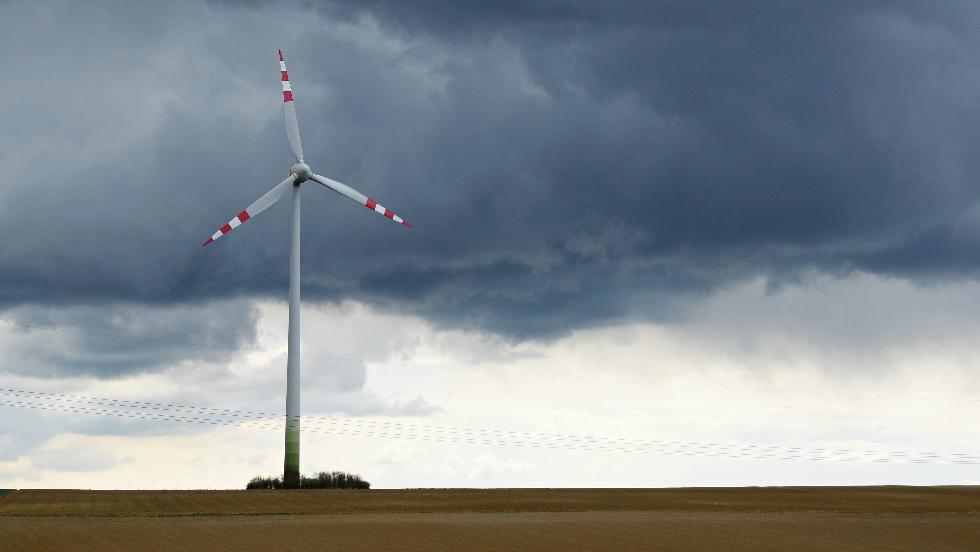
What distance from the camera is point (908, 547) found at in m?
58.9

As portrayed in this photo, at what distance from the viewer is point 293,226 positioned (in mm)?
119062

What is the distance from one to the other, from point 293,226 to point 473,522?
182ft

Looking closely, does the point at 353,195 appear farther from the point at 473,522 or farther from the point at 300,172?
the point at 473,522

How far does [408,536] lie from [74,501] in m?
46.7

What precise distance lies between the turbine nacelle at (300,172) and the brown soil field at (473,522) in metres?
32.2

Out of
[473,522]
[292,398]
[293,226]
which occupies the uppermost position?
[293,226]

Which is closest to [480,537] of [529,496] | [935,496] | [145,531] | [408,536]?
[408,536]

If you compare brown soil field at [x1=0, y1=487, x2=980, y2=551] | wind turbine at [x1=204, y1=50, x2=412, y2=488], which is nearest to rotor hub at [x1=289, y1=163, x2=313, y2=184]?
wind turbine at [x1=204, y1=50, x2=412, y2=488]

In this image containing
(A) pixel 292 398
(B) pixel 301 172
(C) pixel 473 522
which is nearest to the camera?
(C) pixel 473 522

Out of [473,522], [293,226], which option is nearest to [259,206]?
[293,226]

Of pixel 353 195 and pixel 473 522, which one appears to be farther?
pixel 353 195

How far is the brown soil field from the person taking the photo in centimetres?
5709

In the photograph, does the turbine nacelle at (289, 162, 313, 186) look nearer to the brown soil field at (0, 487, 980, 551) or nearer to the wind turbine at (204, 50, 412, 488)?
the wind turbine at (204, 50, 412, 488)

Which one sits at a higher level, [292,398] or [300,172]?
[300,172]
